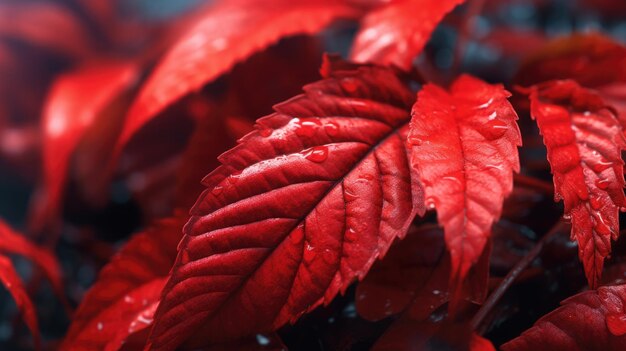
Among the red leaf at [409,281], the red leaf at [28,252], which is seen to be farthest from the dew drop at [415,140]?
the red leaf at [28,252]

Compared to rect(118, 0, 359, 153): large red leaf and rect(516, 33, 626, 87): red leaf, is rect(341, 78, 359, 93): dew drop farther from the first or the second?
rect(516, 33, 626, 87): red leaf

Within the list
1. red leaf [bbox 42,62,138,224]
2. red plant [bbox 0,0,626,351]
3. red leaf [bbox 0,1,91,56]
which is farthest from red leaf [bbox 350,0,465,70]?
red leaf [bbox 0,1,91,56]

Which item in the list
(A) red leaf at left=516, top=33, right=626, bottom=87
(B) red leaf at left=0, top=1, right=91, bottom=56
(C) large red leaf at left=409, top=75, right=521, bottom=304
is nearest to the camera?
(C) large red leaf at left=409, top=75, right=521, bottom=304

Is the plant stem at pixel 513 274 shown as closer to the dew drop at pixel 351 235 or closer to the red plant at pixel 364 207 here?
the red plant at pixel 364 207

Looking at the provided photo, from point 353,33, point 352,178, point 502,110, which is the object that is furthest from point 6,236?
point 353,33

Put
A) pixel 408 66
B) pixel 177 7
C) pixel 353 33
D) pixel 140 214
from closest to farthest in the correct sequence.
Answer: pixel 408 66 < pixel 140 214 < pixel 353 33 < pixel 177 7

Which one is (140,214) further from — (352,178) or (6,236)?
(352,178)
